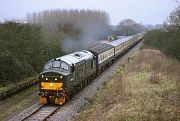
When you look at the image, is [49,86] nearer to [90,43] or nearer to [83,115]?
[83,115]

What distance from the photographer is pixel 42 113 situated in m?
18.4

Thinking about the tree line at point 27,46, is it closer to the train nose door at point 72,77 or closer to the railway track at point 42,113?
the train nose door at point 72,77

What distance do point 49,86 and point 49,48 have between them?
2061 centimetres

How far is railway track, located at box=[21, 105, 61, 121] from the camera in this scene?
17.2 m

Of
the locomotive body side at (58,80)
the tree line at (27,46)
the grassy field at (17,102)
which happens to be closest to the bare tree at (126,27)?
the tree line at (27,46)

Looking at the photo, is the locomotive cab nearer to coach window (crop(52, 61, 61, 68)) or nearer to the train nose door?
coach window (crop(52, 61, 61, 68))

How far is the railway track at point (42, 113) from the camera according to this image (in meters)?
17.2

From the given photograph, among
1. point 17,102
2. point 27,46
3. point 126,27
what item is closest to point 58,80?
point 17,102

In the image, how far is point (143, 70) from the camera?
2948 cm

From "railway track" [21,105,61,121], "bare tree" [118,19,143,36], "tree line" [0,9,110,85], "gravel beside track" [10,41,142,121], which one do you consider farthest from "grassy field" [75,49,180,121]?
"bare tree" [118,19,143,36]

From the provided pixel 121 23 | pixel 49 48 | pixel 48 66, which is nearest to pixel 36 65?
pixel 49 48

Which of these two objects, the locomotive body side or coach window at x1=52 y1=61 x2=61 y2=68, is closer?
the locomotive body side

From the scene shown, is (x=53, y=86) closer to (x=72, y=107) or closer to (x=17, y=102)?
(x=72, y=107)

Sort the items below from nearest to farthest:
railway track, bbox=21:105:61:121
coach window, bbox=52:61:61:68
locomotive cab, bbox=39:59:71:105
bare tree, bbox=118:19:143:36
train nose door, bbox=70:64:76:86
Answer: railway track, bbox=21:105:61:121 → locomotive cab, bbox=39:59:71:105 → coach window, bbox=52:61:61:68 → train nose door, bbox=70:64:76:86 → bare tree, bbox=118:19:143:36
